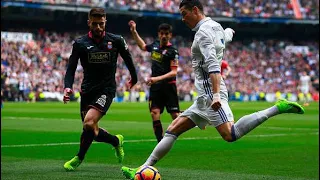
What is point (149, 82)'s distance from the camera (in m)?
11.3

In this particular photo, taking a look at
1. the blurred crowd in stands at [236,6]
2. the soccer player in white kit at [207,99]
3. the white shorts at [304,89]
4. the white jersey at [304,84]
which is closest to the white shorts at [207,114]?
the soccer player in white kit at [207,99]

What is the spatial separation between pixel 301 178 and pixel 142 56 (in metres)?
49.2

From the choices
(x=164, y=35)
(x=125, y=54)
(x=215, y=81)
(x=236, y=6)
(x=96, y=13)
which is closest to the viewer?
(x=215, y=81)

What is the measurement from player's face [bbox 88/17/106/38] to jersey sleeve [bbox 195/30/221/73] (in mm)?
2378

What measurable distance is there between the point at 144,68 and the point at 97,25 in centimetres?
4660

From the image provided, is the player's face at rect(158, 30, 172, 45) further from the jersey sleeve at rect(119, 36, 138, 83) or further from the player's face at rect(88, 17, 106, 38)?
the player's face at rect(88, 17, 106, 38)

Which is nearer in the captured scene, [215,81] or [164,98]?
[215,81]

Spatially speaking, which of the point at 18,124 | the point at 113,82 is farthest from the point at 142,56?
the point at 113,82

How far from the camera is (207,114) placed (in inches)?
363

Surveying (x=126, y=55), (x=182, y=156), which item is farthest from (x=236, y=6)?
(x=126, y=55)

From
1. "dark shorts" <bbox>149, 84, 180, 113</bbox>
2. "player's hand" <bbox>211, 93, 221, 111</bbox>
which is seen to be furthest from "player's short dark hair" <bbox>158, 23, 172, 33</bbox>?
"player's hand" <bbox>211, 93, 221, 111</bbox>

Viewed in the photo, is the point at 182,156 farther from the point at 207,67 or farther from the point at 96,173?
the point at 207,67

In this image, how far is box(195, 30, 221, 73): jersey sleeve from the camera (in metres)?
8.83

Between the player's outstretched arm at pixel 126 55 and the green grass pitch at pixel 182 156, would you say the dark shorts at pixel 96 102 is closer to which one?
the player's outstretched arm at pixel 126 55
